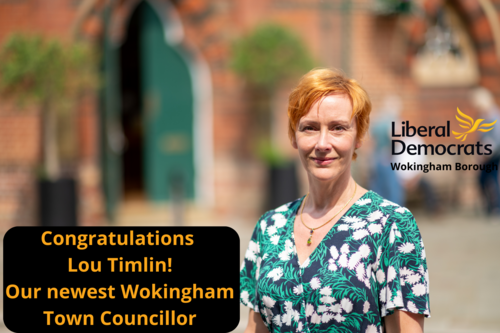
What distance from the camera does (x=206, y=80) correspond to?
36.9ft

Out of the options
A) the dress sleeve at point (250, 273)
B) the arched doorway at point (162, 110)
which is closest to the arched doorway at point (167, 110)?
the arched doorway at point (162, 110)

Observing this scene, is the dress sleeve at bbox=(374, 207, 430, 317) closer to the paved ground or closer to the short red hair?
the short red hair

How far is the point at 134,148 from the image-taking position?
44.3 feet

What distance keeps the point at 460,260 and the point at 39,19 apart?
23.0 ft

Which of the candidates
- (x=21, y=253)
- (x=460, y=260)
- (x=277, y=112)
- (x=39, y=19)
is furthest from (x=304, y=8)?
(x=21, y=253)

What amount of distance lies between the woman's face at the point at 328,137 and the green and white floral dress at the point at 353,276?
0.15 m

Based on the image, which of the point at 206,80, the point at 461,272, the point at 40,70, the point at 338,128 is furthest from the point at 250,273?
the point at 206,80

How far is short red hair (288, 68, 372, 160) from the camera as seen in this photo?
218cm

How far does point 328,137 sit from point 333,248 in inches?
14.0

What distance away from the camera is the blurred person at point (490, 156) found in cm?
976

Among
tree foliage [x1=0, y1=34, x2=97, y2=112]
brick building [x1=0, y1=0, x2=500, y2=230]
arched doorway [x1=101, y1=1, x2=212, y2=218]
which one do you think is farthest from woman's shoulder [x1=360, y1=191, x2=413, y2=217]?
arched doorway [x1=101, y1=1, x2=212, y2=218]

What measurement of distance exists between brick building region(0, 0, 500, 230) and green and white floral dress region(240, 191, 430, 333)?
835 cm

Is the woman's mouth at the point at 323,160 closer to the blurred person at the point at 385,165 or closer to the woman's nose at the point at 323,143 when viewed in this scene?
the woman's nose at the point at 323,143

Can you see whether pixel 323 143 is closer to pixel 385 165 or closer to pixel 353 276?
pixel 353 276
